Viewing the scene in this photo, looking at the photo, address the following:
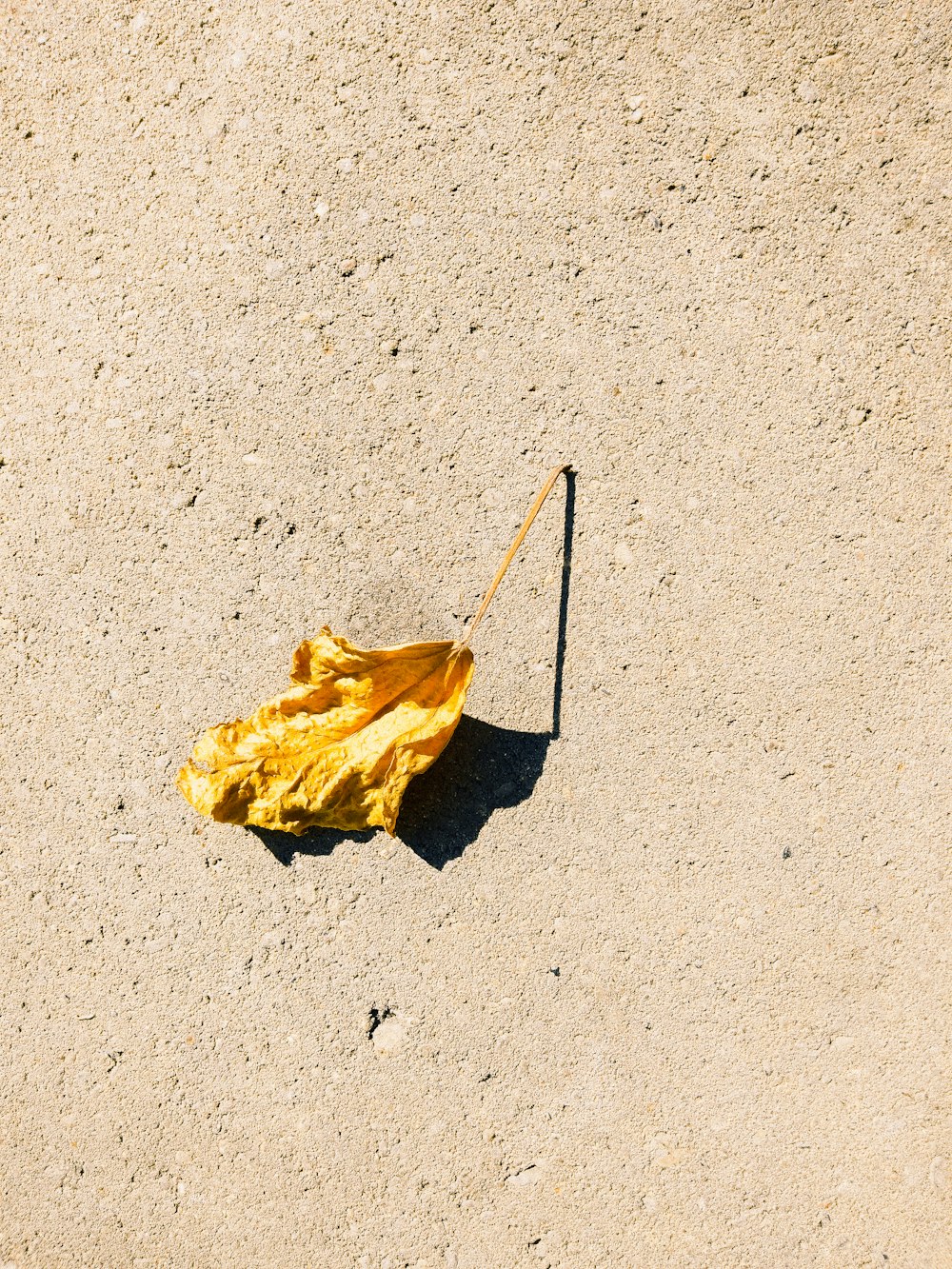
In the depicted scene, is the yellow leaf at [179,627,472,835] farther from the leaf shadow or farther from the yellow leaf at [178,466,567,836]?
the leaf shadow

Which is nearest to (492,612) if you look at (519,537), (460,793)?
(519,537)

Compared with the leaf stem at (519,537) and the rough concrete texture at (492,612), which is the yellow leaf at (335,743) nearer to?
the leaf stem at (519,537)

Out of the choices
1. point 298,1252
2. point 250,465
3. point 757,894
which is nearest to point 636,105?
point 250,465

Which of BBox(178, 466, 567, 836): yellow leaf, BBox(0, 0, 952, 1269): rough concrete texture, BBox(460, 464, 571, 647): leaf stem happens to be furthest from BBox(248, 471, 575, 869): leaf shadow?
BBox(460, 464, 571, 647): leaf stem

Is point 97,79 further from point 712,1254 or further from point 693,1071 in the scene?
point 712,1254

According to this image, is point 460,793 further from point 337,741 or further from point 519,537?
point 519,537
